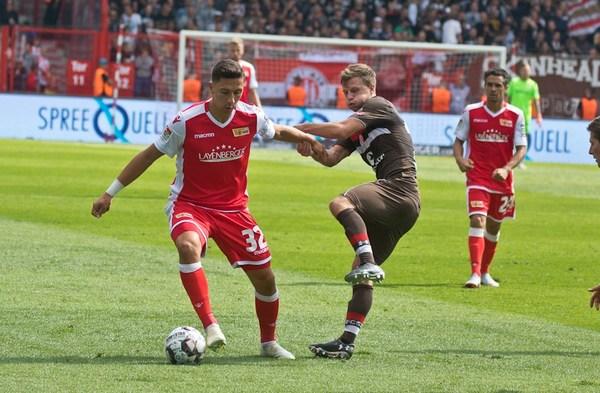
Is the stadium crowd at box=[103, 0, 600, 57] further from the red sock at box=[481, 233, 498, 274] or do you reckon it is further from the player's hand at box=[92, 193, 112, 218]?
the player's hand at box=[92, 193, 112, 218]

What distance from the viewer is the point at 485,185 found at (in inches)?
549

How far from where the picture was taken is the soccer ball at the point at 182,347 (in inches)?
327

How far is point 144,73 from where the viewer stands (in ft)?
123

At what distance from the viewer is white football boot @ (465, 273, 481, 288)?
1325cm

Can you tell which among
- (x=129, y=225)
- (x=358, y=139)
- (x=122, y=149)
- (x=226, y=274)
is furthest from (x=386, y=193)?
(x=122, y=149)

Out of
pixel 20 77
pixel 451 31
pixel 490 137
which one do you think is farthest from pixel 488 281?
pixel 451 31

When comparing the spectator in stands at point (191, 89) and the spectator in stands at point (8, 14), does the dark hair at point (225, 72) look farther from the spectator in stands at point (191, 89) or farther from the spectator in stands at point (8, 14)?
the spectator in stands at point (8, 14)

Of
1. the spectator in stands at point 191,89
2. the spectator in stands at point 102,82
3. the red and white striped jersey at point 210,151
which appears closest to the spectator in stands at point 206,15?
the spectator in stands at point 102,82

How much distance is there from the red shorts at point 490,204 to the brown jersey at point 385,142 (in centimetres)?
428

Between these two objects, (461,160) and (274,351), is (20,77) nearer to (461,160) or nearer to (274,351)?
(461,160)

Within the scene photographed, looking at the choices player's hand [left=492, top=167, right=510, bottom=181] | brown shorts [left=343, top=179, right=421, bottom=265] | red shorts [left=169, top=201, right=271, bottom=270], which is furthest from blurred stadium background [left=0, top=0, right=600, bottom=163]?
red shorts [left=169, top=201, right=271, bottom=270]

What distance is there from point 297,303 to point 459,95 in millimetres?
25456

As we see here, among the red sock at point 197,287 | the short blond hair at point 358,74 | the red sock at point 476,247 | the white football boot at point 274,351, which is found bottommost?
the red sock at point 476,247

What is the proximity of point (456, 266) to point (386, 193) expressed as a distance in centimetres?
574
